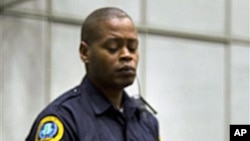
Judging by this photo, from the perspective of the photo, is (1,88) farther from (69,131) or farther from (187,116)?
(69,131)

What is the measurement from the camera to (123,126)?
1.34m

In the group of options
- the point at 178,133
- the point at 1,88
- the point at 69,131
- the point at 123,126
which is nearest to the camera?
the point at 69,131

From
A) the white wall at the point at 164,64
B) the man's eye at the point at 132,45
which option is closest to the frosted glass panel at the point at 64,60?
the white wall at the point at 164,64

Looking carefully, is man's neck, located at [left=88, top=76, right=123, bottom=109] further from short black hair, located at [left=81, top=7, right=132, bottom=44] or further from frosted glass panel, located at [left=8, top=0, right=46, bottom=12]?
frosted glass panel, located at [left=8, top=0, right=46, bottom=12]

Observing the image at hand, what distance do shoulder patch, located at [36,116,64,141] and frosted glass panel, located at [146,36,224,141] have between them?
7.99ft

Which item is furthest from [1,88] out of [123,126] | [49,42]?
[123,126]

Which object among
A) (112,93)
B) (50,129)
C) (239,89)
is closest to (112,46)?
(112,93)

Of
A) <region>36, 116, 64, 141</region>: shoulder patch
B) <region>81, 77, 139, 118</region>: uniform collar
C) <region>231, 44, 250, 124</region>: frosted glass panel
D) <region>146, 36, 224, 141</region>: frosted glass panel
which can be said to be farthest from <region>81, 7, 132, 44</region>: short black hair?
<region>231, 44, 250, 124</region>: frosted glass panel

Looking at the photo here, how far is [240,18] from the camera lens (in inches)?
153

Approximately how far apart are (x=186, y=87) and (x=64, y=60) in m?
0.85

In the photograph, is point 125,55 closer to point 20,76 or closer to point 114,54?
point 114,54

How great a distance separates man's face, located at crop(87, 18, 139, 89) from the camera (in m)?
1.30

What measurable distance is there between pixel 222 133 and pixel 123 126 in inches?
104

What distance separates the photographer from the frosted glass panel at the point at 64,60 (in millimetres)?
3490
